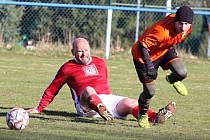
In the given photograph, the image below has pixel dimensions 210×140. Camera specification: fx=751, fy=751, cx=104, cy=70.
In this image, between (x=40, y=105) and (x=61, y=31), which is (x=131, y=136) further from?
(x=61, y=31)

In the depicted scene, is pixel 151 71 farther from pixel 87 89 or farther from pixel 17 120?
pixel 17 120

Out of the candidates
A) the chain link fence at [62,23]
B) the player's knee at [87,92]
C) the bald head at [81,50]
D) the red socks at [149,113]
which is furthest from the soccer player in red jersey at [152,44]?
the chain link fence at [62,23]

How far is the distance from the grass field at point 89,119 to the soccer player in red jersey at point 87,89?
15cm

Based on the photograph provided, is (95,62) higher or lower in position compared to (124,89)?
higher

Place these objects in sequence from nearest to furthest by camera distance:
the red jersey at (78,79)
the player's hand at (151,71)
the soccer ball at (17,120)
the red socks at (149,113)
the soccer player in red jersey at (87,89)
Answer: the soccer ball at (17,120), the player's hand at (151,71), the red socks at (149,113), the soccer player in red jersey at (87,89), the red jersey at (78,79)

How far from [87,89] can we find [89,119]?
0.38 m

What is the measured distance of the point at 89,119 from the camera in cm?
930

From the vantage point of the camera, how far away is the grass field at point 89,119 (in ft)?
26.1

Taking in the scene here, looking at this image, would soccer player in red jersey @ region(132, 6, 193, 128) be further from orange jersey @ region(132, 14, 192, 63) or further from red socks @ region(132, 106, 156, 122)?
red socks @ region(132, 106, 156, 122)

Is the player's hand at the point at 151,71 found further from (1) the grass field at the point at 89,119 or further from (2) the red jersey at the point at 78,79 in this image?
(2) the red jersey at the point at 78,79

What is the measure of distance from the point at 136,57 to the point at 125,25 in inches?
634

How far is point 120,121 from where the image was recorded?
9188 millimetres

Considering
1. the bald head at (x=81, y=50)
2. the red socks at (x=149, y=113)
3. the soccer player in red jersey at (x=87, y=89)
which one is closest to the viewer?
the red socks at (x=149, y=113)

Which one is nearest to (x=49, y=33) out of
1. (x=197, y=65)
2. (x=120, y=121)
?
(x=197, y=65)
